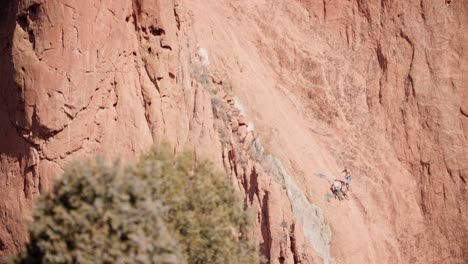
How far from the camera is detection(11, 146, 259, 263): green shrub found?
1020 cm

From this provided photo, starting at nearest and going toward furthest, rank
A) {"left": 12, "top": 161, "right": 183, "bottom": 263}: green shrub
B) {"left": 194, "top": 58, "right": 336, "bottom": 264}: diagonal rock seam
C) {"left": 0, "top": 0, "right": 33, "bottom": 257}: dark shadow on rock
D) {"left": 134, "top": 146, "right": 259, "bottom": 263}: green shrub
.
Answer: {"left": 12, "top": 161, "right": 183, "bottom": 263}: green shrub → {"left": 134, "top": 146, "right": 259, "bottom": 263}: green shrub → {"left": 0, "top": 0, "right": 33, "bottom": 257}: dark shadow on rock → {"left": 194, "top": 58, "right": 336, "bottom": 264}: diagonal rock seam

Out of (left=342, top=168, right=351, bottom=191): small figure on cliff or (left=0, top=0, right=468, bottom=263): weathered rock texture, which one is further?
(left=342, top=168, right=351, bottom=191): small figure on cliff

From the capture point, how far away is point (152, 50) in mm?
14414

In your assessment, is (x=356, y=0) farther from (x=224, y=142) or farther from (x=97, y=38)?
(x=97, y=38)

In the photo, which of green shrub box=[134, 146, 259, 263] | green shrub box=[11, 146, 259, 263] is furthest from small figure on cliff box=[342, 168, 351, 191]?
green shrub box=[11, 146, 259, 263]

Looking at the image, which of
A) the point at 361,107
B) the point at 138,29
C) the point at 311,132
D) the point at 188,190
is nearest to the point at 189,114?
the point at 138,29

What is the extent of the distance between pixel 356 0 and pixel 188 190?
13.9 m

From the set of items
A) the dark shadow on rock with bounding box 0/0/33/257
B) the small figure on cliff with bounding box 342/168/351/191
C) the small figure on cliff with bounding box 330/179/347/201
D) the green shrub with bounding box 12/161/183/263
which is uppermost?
the small figure on cliff with bounding box 342/168/351/191

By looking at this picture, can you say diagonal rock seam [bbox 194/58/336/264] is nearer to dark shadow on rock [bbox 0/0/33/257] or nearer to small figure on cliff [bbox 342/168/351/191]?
Result: small figure on cliff [bbox 342/168/351/191]

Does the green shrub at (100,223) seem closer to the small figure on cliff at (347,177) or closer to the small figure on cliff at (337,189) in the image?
the small figure on cliff at (337,189)

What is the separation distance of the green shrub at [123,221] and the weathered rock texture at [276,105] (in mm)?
1980

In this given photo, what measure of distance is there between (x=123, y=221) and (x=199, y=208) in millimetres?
1862

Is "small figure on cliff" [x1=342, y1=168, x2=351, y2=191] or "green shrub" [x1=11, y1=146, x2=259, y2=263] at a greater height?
"small figure on cliff" [x1=342, y1=168, x2=351, y2=191]

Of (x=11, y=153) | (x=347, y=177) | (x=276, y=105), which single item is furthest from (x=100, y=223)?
(x=347, y=177)
